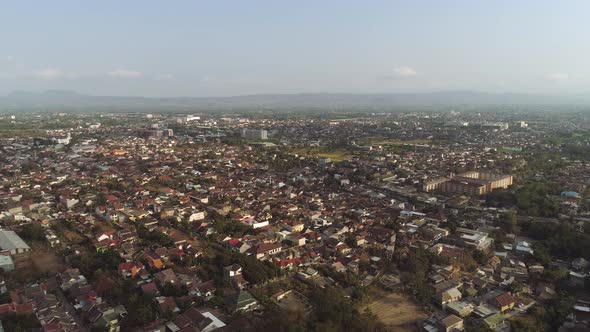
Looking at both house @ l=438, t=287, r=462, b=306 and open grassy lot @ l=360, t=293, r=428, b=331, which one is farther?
house @ l=438, t=287, r=462, b=306

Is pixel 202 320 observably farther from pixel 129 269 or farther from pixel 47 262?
pixel 47 262

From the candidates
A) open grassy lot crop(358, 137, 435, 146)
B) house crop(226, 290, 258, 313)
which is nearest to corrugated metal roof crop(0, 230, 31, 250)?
house crop(226, 290, 258, 313)

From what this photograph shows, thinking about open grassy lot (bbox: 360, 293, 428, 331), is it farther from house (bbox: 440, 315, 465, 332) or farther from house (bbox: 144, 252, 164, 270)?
house (bbox: 144, 252, 164, 270)

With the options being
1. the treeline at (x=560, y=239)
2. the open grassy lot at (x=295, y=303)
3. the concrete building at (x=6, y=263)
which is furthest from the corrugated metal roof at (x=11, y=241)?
the treeline at (x=560, y=239)

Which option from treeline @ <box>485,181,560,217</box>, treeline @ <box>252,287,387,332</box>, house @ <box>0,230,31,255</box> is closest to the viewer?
treeline @ <box>252,287,387,332</box>

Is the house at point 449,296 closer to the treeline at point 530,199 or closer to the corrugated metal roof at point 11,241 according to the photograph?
the treeline at point 530,199

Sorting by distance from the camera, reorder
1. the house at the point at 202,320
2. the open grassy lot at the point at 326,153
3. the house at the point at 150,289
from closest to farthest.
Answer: the house at the point at 202,320 < the house at the point at 150,289 < the open grassy lot at the point at 326,153
